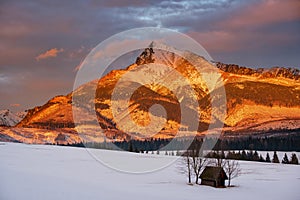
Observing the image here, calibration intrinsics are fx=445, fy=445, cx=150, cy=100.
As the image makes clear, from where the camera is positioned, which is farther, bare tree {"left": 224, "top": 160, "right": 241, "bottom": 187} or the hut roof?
bare tree {"left": 224, "top": 160, "right": 241, "bottom": 187}

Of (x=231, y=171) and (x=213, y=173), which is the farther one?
(x=231, y=171)

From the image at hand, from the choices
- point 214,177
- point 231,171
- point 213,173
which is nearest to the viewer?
point 214,177

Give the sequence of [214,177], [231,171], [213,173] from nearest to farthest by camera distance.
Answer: [214,177] → [213,173] → [231,171]

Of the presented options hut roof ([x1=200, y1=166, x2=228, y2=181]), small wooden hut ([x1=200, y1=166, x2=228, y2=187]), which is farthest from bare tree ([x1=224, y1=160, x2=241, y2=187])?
hut roof ([x1=200, y1=166, x2=228, y2=181])

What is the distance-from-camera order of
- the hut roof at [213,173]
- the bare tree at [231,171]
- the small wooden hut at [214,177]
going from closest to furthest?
the small wooden hut at [214,177]
the hut roof at [213,173]
the bare tree at [231,171]

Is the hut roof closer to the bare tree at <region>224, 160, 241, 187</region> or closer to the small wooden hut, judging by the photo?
the small wooden hut

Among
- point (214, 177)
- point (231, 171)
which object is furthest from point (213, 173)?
point (231, 171)

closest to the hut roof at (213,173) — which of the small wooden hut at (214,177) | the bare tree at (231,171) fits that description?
the small wooden hut at (214,177)

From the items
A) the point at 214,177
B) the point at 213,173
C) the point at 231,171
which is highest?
the point at 231,171

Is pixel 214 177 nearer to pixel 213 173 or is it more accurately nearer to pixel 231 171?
pixel 213 173

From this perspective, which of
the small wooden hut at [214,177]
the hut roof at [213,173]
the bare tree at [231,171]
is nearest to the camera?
the small wooden hut at [214,177]

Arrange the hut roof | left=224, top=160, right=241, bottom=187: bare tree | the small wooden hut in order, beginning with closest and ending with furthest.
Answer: the small wooden hut → the hut roof → left=224, top=160, right=241, bottom=187: bare tree

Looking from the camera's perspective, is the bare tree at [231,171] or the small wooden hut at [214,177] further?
the bare tree at [231,171]

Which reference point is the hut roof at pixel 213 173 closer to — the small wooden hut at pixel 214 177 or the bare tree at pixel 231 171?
the small wooden hut at pixel 214 177
